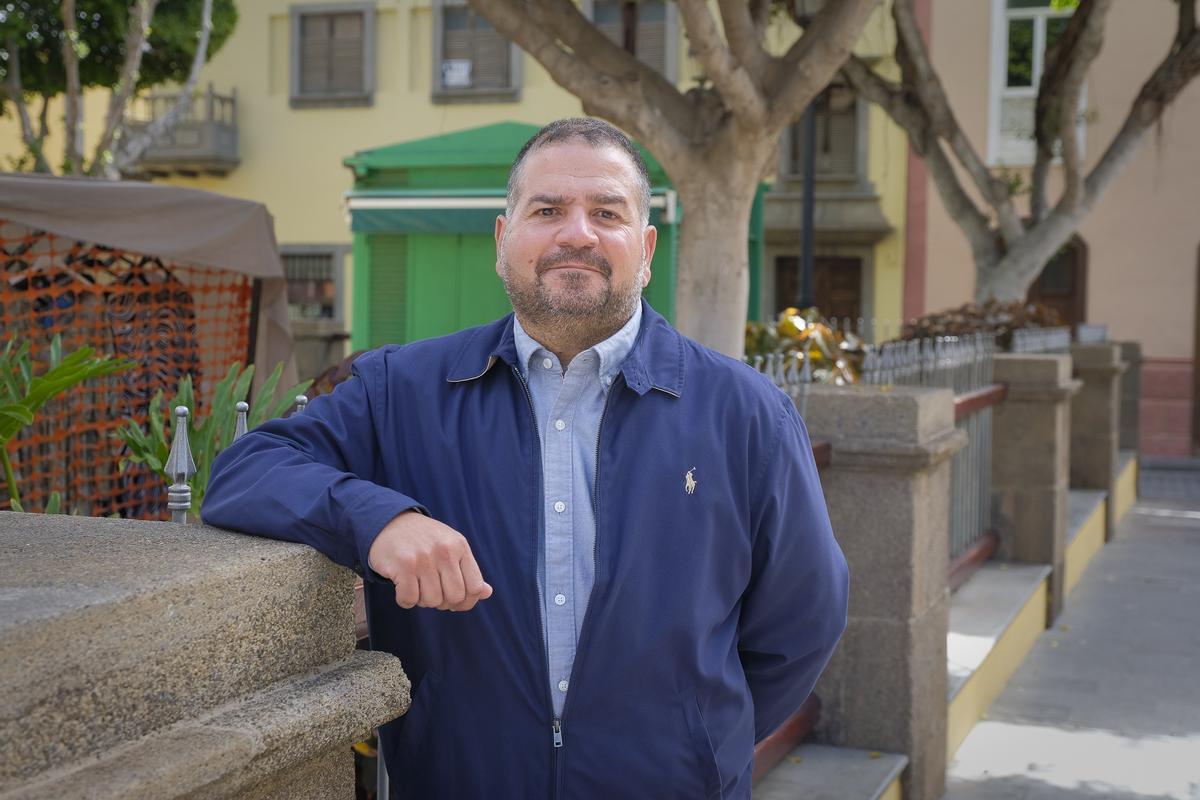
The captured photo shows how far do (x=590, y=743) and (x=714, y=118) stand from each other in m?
5.19

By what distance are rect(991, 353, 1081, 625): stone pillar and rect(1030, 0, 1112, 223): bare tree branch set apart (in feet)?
15.3

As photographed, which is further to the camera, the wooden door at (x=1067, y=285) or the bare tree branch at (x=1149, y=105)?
the wooden door at (x=1067, y=285)

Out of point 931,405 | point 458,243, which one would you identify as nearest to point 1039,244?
point 458,243

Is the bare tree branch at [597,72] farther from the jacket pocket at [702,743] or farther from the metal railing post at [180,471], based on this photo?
the jacket pocket at [702,743]

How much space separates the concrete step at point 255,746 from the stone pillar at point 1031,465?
23.4ft

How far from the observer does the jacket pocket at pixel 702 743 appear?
2311 mm

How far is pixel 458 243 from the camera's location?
1323 centimetres

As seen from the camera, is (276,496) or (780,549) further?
(780,549)

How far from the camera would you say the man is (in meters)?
2.29

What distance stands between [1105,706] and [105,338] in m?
4.92

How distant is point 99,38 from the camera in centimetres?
1567

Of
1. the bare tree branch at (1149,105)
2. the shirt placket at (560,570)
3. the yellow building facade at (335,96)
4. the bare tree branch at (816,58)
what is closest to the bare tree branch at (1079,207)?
the bare tree branch at (1149,105)

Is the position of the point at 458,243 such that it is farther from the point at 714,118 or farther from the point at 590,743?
the point at 590,743

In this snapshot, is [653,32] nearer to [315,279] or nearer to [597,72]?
[315,279]
